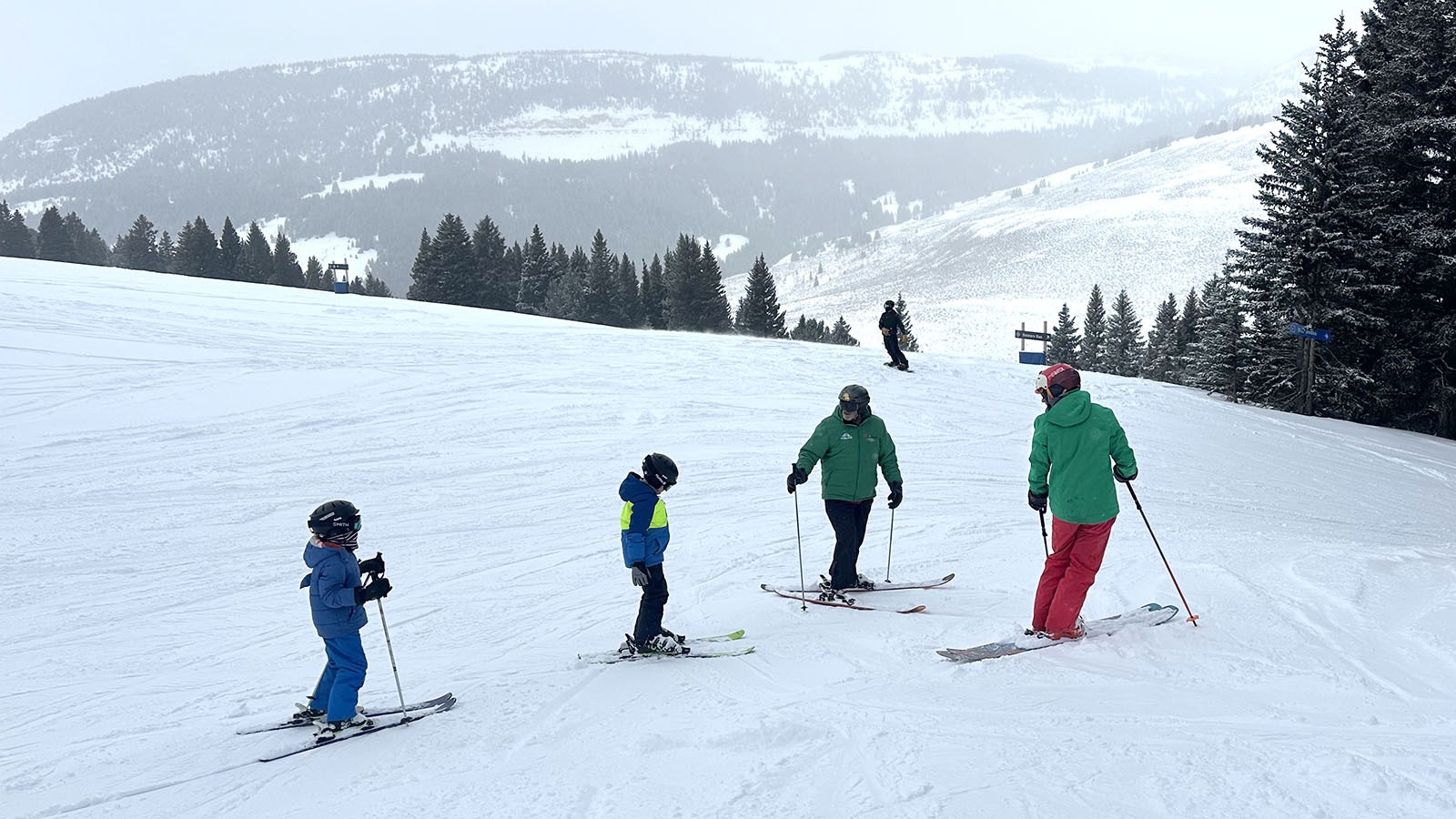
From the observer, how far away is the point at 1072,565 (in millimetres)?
5699

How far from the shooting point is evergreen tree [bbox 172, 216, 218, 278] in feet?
196

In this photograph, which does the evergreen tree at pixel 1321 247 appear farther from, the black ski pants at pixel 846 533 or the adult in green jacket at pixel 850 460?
the black ski pants at pixel 846 533

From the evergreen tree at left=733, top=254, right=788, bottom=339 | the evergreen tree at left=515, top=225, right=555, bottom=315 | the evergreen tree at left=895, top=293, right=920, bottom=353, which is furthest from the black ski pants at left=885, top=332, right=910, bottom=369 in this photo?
the evergreen tree at left=515, top=225, right=555, bottom=315

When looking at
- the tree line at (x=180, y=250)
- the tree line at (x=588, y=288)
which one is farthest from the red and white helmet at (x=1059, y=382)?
the tree line at (x=180, y=250)

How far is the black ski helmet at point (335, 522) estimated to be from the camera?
4594mm

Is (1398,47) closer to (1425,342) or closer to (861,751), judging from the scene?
(1425,342)

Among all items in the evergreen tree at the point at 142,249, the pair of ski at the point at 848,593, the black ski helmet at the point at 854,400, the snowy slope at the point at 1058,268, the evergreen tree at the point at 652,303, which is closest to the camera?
the black ski helmet at the point at 854,400

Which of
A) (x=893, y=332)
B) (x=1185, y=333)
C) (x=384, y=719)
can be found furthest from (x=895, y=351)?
(x=1185, y=333)

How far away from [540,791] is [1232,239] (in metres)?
176

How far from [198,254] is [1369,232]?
217ft

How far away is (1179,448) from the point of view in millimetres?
15461

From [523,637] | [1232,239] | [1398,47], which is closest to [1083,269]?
[1232,239]

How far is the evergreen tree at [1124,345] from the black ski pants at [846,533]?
62557 millimetres

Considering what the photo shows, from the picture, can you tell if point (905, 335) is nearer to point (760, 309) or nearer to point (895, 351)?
point (895, 351)
